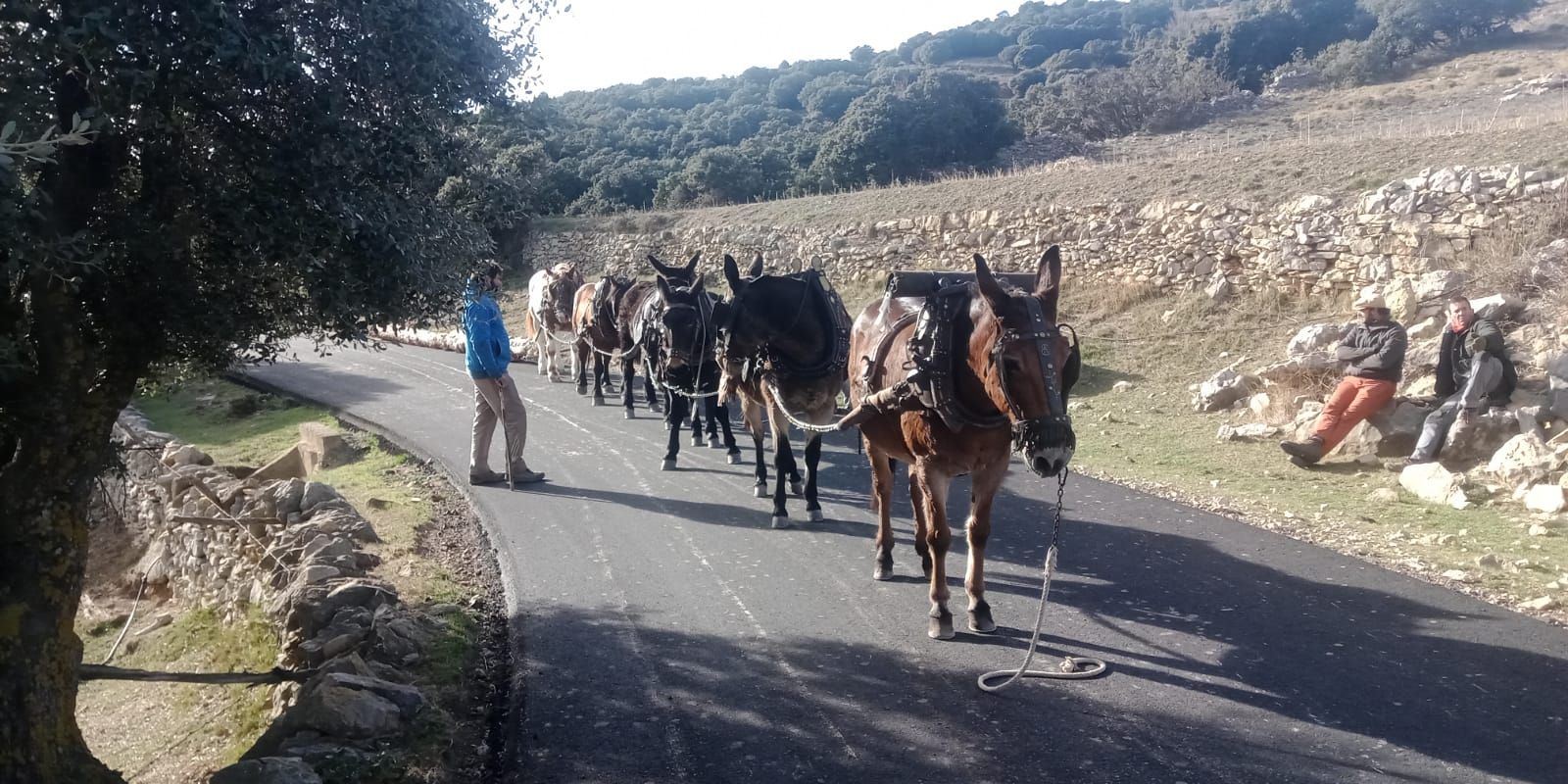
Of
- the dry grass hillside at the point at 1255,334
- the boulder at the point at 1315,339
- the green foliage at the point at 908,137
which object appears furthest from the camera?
the green foliage at the point at 908,137

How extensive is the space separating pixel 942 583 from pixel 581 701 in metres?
2.07

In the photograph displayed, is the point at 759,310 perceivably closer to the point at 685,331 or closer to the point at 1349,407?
the point at 685,331

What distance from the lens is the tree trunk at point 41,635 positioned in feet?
13.5

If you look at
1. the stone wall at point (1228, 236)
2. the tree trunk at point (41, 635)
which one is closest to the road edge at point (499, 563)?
the tree trunk at point (41, 635)

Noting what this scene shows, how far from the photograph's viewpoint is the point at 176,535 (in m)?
10.0

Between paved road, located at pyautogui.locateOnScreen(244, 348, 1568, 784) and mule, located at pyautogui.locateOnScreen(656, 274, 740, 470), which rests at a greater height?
mule, located at pyautogui.locateOnScreen(656, 274, 740, 470)

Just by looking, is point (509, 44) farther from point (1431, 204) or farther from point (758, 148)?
point (758, 148)

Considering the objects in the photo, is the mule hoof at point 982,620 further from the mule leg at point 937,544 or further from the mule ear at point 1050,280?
the mule ear at point 1050,280

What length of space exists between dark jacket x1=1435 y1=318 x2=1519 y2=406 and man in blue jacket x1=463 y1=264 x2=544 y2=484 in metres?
8.90

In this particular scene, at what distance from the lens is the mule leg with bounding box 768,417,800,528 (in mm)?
8109

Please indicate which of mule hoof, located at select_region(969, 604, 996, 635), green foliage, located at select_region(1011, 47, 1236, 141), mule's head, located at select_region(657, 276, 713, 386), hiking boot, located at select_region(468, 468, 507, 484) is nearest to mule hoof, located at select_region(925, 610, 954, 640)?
mule hoof, located at select_region(969, 604, 996, 635)

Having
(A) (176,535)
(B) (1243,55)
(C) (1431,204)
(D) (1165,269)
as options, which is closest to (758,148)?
(B) (1243,55)

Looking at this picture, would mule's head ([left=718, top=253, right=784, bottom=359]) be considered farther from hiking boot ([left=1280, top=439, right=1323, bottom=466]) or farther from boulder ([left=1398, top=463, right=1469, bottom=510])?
boulder ([left=1398, top=463, right=1469, bottom=510])

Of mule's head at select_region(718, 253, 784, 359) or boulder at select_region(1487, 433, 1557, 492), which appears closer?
boulder at select_region(1487, 433, 1557, 492)
